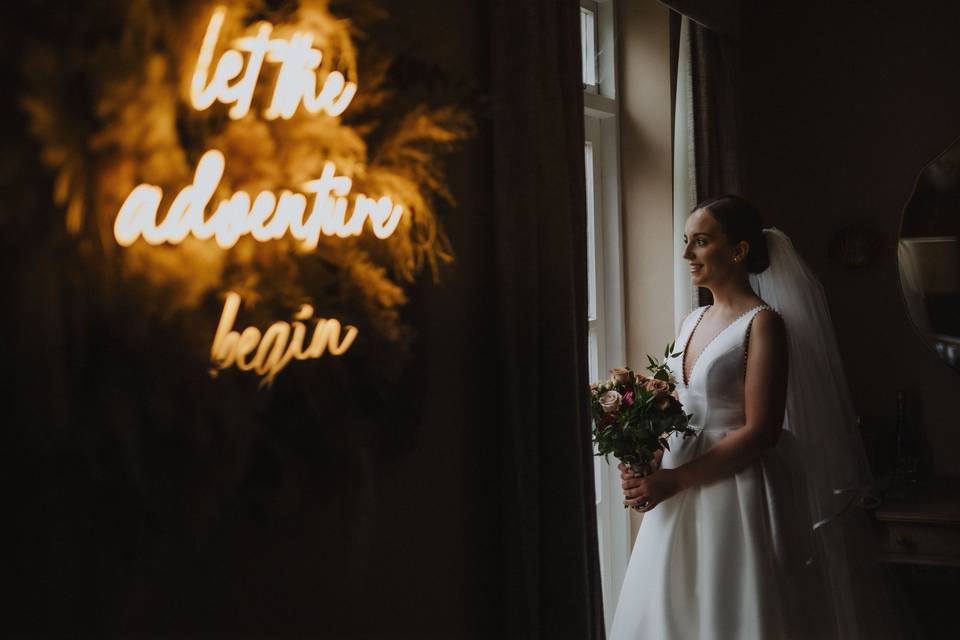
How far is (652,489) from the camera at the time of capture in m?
2.30

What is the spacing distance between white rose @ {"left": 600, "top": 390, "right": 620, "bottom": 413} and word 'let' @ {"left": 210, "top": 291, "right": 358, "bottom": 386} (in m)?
1.01

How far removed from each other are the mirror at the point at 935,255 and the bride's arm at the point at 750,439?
55.4 inches

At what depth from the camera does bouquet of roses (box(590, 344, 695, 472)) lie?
7.43ft

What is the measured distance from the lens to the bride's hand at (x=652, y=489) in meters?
2.30

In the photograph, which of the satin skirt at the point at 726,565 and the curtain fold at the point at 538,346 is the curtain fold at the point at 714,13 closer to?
the curtain fold at the point at 538,346

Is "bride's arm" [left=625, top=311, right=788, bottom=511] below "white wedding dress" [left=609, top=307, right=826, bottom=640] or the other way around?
the other way around

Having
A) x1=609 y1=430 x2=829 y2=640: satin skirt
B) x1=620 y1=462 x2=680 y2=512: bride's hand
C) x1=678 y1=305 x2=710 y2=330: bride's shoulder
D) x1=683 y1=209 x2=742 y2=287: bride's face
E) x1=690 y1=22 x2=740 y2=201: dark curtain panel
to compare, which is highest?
x1=690 y1=22 x2=740 y2=201: dark curtain panel

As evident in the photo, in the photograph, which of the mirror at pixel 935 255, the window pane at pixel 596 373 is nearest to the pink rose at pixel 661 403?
the window pane at pixel 596 373

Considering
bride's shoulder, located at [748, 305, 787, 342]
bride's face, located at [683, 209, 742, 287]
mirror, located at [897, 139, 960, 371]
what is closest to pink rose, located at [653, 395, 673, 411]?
bride's shoulder, located at [748, 305, 787, 342]

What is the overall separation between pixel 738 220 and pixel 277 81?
156 cm

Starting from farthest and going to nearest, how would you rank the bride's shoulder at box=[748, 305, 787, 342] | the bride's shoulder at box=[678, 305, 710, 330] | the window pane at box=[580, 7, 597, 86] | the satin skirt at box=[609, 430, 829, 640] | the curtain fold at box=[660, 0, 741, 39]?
the window pane at box=[580, 7, 597, 86], the curtain fold at box=[660, 0, 741, 39], the bride's shoulder at box=[678, 305, 710, 330], the bride's shoulder at box=[748, 305, 787, 342], the satin skirt at box=[609, 430, 829, 640]

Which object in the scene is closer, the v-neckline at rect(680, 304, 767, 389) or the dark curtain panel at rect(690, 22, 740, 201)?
the v-neckline at rect(680, 304, 767, 389)

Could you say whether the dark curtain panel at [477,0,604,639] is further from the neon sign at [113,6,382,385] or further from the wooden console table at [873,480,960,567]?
the wooden console table at [873,480,960,567]

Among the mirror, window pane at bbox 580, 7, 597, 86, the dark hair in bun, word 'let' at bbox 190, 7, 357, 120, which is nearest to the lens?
word 'let' at bbox 190, 7, 357, 120
